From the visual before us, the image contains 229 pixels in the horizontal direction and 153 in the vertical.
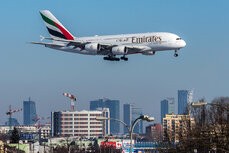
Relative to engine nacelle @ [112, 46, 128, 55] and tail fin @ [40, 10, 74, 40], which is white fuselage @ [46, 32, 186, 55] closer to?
engine nacelle @ [112, 46, 128, 55]

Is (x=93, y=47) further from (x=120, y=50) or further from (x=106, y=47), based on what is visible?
(x=120, y=50)

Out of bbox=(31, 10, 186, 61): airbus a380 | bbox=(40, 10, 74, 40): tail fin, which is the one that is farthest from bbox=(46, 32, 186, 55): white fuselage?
bbox=(40, 10, 74, 40): tail fin

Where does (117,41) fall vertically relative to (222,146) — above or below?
above

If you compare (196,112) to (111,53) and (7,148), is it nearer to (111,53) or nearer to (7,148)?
(111,53)

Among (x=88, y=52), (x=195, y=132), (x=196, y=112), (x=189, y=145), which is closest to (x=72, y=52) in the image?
(x=88, y=52)

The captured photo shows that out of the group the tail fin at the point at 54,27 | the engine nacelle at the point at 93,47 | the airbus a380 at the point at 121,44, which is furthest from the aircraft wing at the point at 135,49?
the tail fin at the point at 54,27

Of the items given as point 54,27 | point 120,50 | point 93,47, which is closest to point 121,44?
point 120,50
